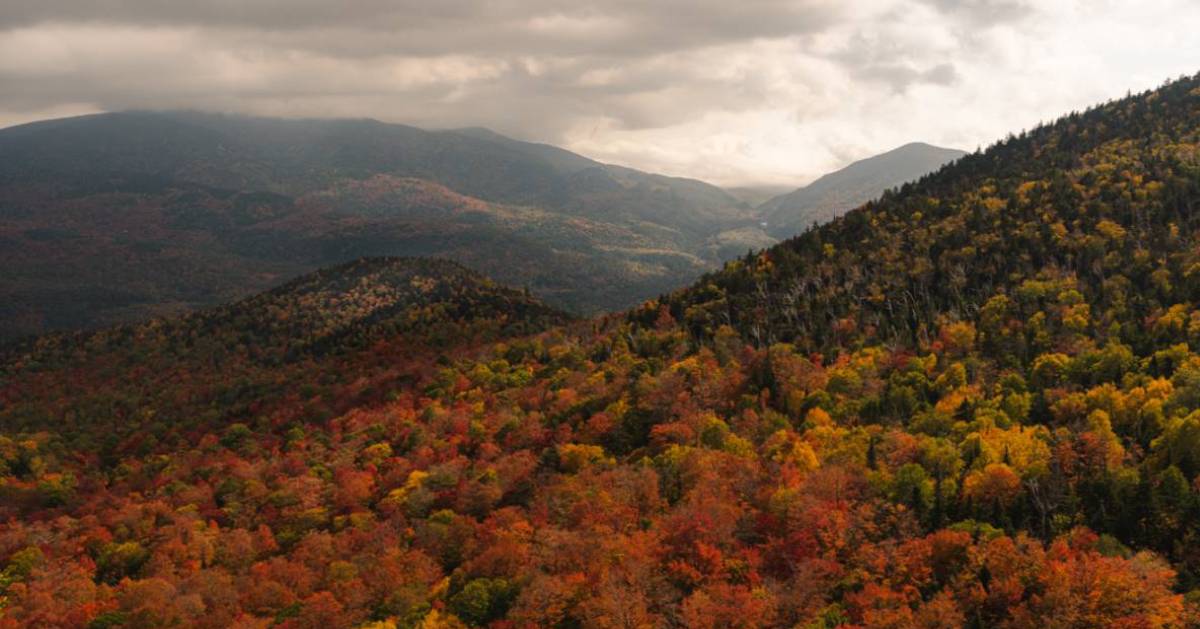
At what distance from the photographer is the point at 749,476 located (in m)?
101

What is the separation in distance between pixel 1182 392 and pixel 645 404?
81.0 meters

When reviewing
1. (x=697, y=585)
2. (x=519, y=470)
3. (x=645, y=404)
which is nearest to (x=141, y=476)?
(x=519, y=470)

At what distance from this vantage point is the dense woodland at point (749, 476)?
74.9 meters

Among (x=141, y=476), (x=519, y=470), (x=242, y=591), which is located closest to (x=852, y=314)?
(x=519, y=470)

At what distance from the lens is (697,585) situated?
78625mm

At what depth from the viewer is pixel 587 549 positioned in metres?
83.2

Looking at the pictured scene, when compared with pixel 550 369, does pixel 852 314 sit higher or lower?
higher

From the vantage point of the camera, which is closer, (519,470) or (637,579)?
(637,579)

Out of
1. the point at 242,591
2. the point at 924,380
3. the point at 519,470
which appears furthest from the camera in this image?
the point at 924,380

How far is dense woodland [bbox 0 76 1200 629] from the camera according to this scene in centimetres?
7494

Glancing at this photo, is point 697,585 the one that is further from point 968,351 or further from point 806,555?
point 968,351

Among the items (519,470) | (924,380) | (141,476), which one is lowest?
(141,476)

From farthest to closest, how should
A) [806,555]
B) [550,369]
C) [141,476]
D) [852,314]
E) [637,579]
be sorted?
[550,369] < [852,314] < [141,476] < [806,555] < [637,579]

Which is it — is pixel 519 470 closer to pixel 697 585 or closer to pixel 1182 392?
pixel 697 585
